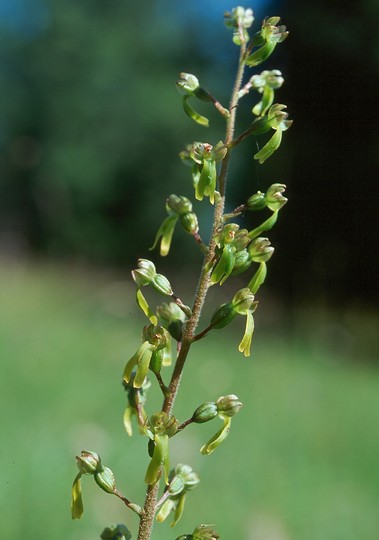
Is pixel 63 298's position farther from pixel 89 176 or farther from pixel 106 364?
pixel 89 176

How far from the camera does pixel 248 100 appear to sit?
12.2 meters

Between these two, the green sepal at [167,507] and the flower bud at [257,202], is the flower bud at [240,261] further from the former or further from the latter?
the green sepal at [167,507]

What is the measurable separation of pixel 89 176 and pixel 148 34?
16.4ft

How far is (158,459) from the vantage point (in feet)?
3.56

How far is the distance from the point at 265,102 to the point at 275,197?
151 millimetres

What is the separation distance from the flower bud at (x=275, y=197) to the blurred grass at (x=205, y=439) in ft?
4.43

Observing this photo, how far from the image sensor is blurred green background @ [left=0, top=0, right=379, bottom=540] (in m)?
2.90

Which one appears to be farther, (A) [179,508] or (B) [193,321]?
(A) [179,508]

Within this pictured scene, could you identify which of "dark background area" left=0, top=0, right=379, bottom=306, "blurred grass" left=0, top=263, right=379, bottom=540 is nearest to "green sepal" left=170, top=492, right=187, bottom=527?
"blurred grass" left=0, top=263, right=379, bottom=540

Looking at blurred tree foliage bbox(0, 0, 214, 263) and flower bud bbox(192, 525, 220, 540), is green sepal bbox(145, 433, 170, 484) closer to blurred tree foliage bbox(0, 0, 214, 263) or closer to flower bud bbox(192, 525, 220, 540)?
flower bud bbox(192, 525, 220, 540)

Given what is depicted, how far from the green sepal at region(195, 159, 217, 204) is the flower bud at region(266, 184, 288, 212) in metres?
0.16

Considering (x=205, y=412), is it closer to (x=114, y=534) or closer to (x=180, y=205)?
(x=114, y=534)

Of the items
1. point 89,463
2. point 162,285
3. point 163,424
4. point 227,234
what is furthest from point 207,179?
point 89,463

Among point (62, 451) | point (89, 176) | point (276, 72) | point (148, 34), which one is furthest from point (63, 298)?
point (148, 34)
